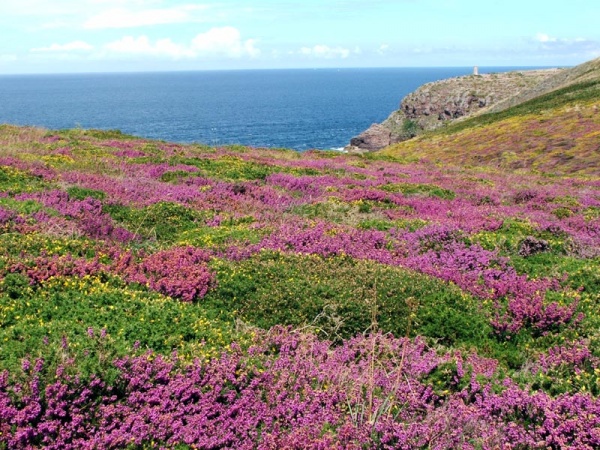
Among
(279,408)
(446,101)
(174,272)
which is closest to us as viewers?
(279,408)

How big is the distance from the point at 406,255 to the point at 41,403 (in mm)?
10384

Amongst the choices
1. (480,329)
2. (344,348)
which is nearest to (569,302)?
(480,329)

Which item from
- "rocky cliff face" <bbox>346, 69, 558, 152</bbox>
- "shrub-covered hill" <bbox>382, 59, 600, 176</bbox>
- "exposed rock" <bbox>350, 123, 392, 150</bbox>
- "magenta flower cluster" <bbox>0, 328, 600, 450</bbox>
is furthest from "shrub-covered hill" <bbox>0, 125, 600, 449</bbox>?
"rocky cliff face" <bbox>346, 69, 558, 152</bbox>

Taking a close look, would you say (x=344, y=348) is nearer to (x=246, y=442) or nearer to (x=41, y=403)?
(x=246, y=442)

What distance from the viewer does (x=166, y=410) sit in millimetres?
6621

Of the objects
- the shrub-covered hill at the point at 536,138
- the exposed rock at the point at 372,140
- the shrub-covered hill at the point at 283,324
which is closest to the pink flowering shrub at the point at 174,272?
the shrub-covered hill at the point at 283,324

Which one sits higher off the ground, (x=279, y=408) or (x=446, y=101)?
(x=446, y=101)

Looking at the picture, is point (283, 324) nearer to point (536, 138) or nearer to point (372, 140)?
point (536, 138)

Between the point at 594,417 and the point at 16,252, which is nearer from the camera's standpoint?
the point at 594,417

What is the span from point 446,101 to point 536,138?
205 feet

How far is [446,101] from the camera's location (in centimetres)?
11688

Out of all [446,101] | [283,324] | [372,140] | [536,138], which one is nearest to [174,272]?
[283,324]

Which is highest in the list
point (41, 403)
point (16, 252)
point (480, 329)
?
point (16, 252)

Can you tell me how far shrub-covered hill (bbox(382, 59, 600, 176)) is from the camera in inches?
1925
